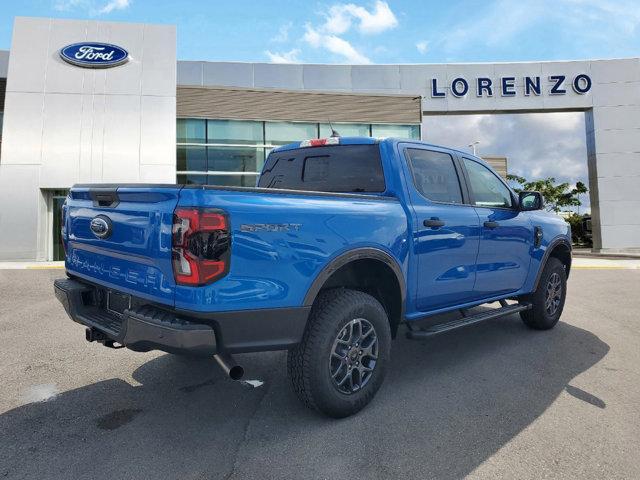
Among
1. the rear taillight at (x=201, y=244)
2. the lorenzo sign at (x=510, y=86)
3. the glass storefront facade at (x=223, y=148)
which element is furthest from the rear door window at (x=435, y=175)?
the lorenzo sign at (x=510, y=86)

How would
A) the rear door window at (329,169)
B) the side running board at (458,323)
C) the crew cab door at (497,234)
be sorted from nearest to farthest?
the side running board at (458,323) → the rear door window at (329,169) → the crew cab door at (497,234)

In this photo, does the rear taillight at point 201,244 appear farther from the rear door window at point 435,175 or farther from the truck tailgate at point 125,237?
the rear door window at point 435,175

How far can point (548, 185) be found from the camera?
39656 mm

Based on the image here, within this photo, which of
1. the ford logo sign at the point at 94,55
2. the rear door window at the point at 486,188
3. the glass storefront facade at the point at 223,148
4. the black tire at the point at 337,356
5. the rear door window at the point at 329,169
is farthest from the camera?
the glass storefront facade at the point at 223,148

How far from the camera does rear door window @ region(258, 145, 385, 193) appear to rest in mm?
3631

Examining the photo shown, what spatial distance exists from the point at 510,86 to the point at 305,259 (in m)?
23.6

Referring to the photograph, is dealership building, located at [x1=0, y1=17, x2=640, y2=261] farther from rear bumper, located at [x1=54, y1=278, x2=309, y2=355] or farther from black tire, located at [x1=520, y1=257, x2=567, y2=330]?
rear bumper, located at [x1=54, y1=278, x2=309, y2=355]

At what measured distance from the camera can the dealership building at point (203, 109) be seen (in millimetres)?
15859

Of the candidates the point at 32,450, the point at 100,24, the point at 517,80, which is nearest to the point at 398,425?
the point at 32,450

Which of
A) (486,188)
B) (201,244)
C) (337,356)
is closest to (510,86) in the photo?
(486,188)

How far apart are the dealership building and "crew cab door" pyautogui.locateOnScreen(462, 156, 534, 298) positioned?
13.1 metres

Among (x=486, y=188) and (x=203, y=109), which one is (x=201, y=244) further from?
(x=203, y=109)

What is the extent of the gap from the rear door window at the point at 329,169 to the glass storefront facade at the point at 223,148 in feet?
45.7

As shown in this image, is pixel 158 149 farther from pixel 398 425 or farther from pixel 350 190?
pixel 398 425
